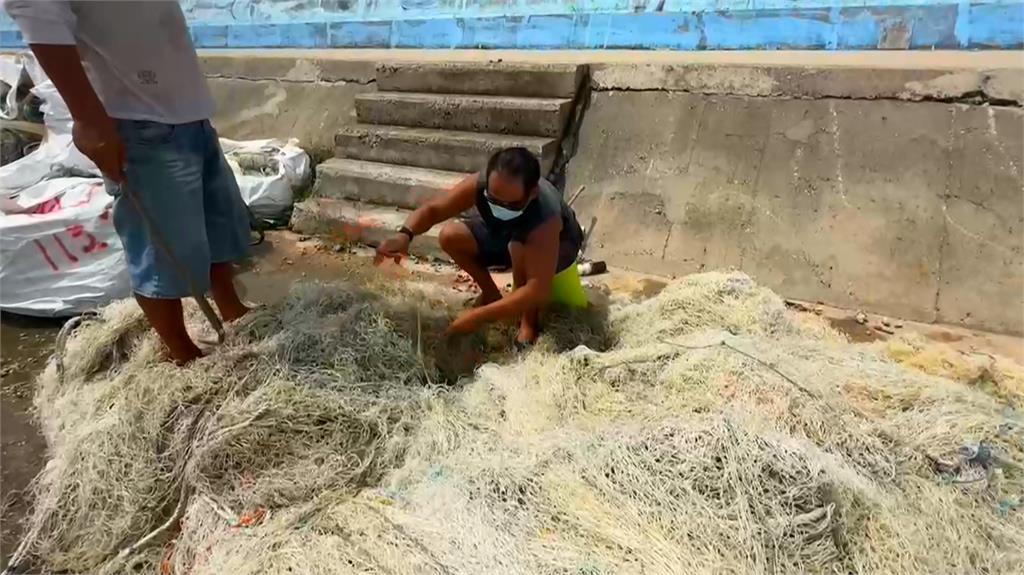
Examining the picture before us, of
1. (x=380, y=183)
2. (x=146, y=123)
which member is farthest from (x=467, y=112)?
(x=146, y=123)

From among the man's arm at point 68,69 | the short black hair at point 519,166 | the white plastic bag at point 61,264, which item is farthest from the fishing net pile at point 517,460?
the white plastic bag at point 61,264

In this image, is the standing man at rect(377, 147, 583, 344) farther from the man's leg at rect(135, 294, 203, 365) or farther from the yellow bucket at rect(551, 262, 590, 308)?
the man's leg at rect(135, 294, 203, 365)

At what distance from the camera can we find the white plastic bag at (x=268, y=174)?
5344 mm

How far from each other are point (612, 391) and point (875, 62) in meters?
3.22

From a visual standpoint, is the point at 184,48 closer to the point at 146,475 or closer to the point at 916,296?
the point at 146,475

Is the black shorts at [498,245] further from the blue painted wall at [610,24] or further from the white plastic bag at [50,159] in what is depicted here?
the blue painted wall at [610,24]

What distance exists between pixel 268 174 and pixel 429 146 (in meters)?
1.34

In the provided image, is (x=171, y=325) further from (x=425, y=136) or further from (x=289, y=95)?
Answer: (x=289, y=95)

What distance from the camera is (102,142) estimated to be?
248 cm

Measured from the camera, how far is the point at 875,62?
4504 mm

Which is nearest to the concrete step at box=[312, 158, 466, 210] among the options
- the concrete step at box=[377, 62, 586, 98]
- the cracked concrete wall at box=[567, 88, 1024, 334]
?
the concrete step at box=[377, 62, 586, 98]

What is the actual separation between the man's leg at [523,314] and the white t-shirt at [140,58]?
4.80 ft

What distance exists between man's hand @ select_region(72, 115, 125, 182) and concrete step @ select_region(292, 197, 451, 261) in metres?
2.47

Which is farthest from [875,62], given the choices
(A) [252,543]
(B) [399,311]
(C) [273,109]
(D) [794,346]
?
(C) [273,109]
